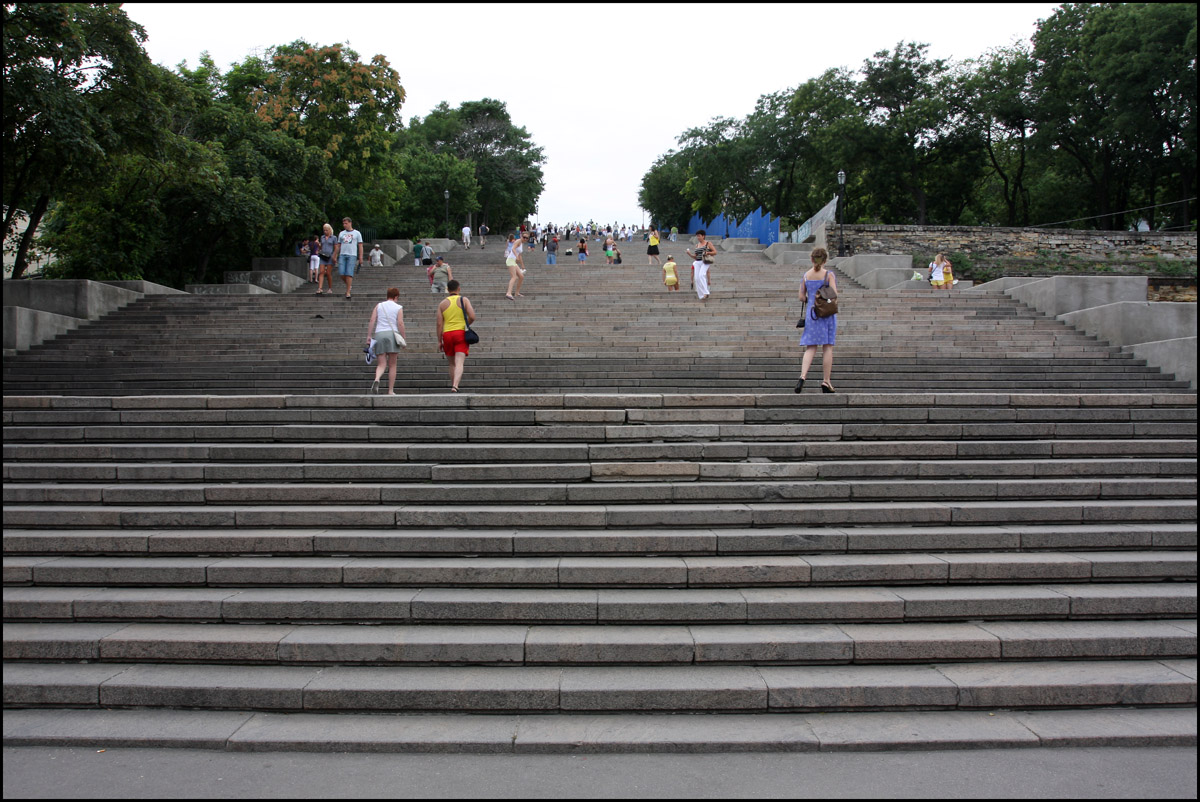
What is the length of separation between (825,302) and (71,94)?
1077 cm

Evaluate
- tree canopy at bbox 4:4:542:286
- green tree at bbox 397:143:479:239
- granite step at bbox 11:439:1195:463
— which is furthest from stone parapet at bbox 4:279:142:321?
green tree at bbox 397:143:479:239

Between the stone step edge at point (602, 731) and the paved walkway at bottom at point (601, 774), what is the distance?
5cm

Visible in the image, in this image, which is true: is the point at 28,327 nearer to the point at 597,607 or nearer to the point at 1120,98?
the point at 597,607

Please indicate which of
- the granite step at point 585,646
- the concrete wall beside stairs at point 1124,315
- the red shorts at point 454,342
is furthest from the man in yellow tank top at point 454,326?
the concrete wall beside stairs at point 1124,315

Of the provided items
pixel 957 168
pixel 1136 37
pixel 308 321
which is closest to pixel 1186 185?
pixel 1136 37

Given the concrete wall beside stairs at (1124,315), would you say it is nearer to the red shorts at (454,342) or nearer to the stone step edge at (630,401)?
the stone step edge at (630,401)

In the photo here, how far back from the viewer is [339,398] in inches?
289

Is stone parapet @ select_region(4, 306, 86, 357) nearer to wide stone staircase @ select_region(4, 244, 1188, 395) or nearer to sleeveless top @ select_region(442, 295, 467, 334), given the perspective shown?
wide stone staircase @ select_region(4, 244, 1188, 395)

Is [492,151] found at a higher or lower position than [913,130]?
higher

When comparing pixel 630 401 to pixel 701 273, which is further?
pixel 701 273

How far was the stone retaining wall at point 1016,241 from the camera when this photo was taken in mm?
25641

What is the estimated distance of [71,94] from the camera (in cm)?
1024

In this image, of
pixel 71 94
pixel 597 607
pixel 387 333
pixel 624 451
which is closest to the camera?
pixel 597 607

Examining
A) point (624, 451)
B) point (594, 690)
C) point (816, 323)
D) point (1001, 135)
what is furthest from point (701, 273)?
point (1001, 135)
